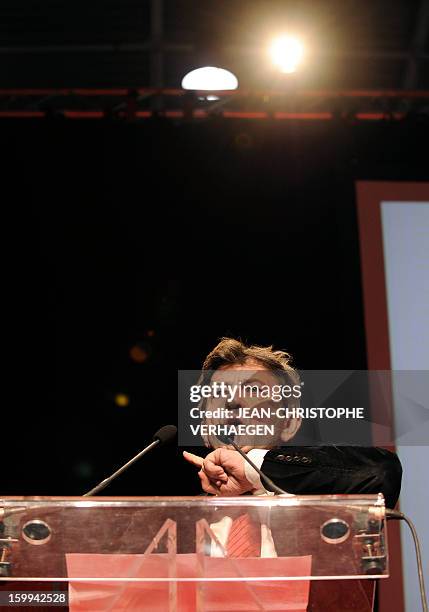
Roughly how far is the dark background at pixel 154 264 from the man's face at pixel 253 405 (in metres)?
1.01

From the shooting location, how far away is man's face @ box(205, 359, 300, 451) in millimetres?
2006

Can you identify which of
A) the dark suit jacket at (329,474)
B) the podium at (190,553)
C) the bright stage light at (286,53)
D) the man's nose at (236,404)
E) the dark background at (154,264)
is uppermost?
the bright stage light at (286,53)

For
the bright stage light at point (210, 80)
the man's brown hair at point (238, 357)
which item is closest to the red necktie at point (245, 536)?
the man's brown hair at point (238, 357)

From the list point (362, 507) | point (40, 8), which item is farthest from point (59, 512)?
point (40, 8)

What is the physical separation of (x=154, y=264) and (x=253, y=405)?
51.6 inches

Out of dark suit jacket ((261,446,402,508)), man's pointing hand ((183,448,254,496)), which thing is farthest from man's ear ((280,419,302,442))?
man's pointing hand ((183,448,254,496))

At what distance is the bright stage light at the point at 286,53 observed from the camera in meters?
3.55

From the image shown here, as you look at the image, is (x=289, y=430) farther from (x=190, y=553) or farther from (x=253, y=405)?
(x=190, y=553)

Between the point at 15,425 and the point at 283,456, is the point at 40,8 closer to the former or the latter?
the point at 15,425

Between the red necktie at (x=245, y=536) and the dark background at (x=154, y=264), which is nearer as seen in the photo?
the red necktie at (x=245, y=536)

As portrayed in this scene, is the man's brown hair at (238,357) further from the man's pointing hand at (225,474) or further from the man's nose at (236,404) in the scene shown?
the man's pointing hand at (225,474)

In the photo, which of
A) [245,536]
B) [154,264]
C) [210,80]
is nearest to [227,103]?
[210,80]

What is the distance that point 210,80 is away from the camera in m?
3.44

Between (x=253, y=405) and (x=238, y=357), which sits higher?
(x=238, y=357)
